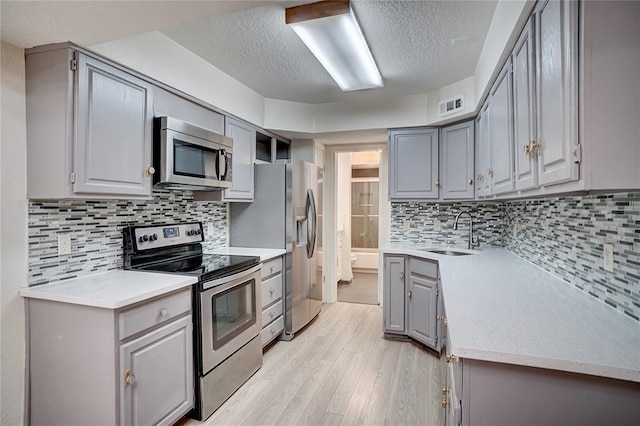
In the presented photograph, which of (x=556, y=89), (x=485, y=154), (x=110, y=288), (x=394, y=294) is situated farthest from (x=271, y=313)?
(x=556, y=89)

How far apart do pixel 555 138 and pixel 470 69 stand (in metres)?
1.84

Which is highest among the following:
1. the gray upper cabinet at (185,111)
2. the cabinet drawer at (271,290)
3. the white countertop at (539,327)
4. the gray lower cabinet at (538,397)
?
the gray upper cabinet at (185,111)

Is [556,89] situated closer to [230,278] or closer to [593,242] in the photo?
[593,242]

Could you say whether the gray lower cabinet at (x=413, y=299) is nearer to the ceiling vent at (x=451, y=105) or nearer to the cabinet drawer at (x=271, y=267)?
the cabinet drawer at (x=271, y=267)

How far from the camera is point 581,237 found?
5.16ft

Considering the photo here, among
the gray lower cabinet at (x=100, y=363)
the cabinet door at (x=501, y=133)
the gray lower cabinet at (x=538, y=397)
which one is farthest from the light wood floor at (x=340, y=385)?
the cabinet door at (x=501, y=133)

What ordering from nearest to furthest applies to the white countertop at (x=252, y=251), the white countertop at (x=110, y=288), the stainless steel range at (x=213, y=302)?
the white countertop at (x=110, y=288) < the stainless steel range at (x=213, y=302) < the white countertop at (x=252, y=251)

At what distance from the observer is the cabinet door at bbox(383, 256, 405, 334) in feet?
10.1

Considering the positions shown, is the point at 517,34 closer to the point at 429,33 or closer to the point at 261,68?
the point at 429,33

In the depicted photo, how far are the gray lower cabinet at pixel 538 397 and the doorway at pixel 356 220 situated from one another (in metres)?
2.98

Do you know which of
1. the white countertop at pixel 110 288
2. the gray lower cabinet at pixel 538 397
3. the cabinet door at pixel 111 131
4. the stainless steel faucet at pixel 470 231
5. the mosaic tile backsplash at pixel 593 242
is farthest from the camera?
the stainless steel faucet at pixel 470 231

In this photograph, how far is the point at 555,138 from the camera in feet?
3.53

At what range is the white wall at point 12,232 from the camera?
1.57 metres

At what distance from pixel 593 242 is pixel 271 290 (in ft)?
7.52
